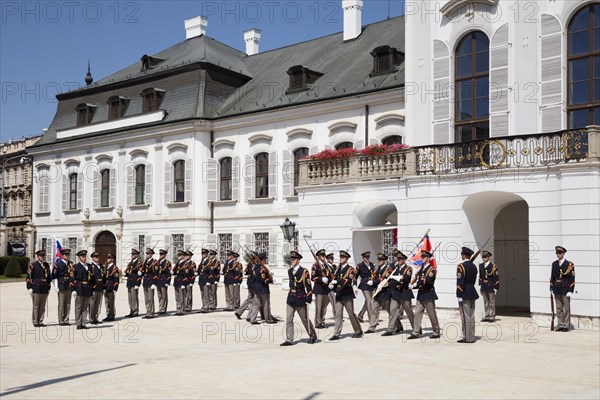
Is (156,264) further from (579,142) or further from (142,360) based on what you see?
(579,142)

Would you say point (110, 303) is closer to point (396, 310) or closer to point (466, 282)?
point (396, 310)

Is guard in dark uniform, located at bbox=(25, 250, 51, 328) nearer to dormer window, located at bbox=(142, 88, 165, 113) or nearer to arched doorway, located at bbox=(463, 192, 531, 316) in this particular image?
arched doorway, located at bbox=(463, 192, 531, 316)

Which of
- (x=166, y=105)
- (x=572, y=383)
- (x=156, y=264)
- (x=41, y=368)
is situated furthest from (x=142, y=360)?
(x=166, y=105)

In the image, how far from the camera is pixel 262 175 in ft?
115

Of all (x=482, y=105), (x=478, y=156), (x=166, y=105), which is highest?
(x=166, y=105)

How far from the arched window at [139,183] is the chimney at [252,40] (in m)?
9.64

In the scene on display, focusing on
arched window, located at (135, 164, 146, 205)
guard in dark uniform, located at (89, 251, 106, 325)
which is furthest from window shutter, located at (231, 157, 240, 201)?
guard in dark uniform, located at (89, 251, 106, 325)

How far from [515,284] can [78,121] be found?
2832cm

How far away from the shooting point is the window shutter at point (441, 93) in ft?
69.7

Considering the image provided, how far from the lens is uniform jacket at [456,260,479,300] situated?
15031mm

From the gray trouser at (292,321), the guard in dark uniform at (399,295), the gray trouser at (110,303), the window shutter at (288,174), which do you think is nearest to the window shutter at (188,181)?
the window shutter at (288,174)

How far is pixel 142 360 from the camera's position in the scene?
12523mm

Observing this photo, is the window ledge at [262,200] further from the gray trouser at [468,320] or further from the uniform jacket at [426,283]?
the gray trouser at [468,320]

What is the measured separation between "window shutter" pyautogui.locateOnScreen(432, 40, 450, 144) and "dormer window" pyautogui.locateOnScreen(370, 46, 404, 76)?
32.6ft
